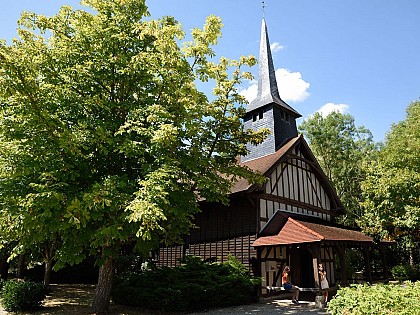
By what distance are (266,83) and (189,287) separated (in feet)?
42.8

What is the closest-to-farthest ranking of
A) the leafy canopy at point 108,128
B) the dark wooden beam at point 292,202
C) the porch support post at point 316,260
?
the leafy canopy at point 108,128, the porch support post at point 316,260, the dark wooden beam at point 292,202

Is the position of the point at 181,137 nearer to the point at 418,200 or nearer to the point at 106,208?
the point at 106,208

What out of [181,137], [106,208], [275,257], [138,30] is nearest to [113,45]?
[138,30]

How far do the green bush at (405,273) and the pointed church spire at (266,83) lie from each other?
11.8m

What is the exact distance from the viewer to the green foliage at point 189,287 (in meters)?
11.4

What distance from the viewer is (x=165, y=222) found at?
10906 millimetres

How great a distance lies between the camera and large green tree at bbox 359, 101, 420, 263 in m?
18.8

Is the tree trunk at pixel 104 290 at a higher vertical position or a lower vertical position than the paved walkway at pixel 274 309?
higher

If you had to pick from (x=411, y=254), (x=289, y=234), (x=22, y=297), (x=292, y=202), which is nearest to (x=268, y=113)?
(x=292, y=202)

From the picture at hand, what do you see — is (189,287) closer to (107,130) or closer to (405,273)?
(107,130)

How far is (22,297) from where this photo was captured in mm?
11031

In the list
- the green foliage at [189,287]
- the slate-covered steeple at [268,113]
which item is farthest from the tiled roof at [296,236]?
the slate-covered steeple at [268,113]

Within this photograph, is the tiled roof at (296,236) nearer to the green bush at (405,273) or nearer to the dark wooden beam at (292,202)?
the dark wooden beam at (292,202)

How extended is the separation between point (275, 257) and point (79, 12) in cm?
1277
